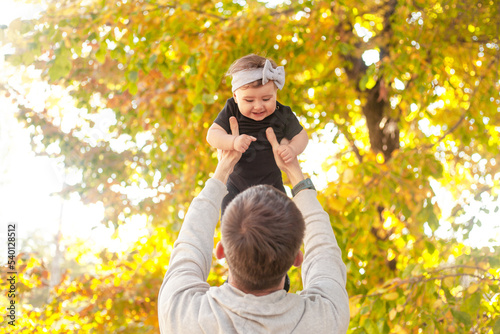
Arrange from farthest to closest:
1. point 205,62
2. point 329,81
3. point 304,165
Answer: point 304,165 → point 329,81 → point 205,62

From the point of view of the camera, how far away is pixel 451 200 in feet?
16.3

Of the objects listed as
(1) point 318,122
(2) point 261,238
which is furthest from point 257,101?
(1) point 318,122

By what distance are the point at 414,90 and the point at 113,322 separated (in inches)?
130

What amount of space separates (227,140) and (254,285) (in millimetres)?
552

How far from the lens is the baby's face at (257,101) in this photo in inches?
55.3

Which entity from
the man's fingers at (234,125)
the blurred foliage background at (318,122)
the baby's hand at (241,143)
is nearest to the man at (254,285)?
the baby's hand at (241,143)

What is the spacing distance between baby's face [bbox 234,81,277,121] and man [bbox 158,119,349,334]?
46 centimetres

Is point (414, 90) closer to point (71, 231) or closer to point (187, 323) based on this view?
point (187, 323)

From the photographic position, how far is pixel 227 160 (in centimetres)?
138

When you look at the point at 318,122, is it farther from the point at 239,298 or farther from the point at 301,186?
the point at 239,298

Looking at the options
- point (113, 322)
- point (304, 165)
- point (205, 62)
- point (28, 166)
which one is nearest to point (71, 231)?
point (28, 166)

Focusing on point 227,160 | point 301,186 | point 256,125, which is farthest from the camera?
point 256,125

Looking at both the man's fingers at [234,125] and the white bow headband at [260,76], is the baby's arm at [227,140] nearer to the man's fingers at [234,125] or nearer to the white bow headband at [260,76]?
the man's fingers at [234,125]

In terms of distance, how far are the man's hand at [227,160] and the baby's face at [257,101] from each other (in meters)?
0.05
